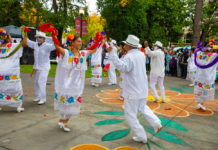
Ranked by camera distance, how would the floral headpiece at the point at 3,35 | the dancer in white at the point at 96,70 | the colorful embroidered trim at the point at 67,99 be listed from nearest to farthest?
the colorful embroidered trim at the point at 67,99 → the floral headpiece at the point at 3,35 → the dancer in white at the point at 96,70

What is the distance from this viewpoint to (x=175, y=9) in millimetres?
28453

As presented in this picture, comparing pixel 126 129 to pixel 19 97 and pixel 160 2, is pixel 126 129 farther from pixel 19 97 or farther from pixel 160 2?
pixel 160 2

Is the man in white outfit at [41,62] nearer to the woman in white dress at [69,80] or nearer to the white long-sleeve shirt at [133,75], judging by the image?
the woman in white dress at [69,80]

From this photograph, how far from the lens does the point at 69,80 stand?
12.4 feet

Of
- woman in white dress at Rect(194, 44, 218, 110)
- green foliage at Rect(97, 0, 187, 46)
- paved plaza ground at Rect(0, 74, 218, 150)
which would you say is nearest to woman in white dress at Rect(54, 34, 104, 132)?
paved plaza ground at Rect(0, 74, 218, 150)

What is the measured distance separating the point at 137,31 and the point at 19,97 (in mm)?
22538

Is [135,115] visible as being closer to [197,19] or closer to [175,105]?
[175,105]

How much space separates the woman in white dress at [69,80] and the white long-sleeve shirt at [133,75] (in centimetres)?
81

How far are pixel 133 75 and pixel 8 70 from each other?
331 cm

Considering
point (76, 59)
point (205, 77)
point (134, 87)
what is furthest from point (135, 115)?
point (205, 77)

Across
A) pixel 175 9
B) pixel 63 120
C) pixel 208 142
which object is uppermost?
pixel 175 9

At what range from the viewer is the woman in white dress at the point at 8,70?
4926 millimetres

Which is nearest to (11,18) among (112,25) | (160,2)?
(112,25)

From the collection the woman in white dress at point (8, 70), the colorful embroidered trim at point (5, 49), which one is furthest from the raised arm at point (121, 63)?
the colorful embroidered trim at point (5, 49)
